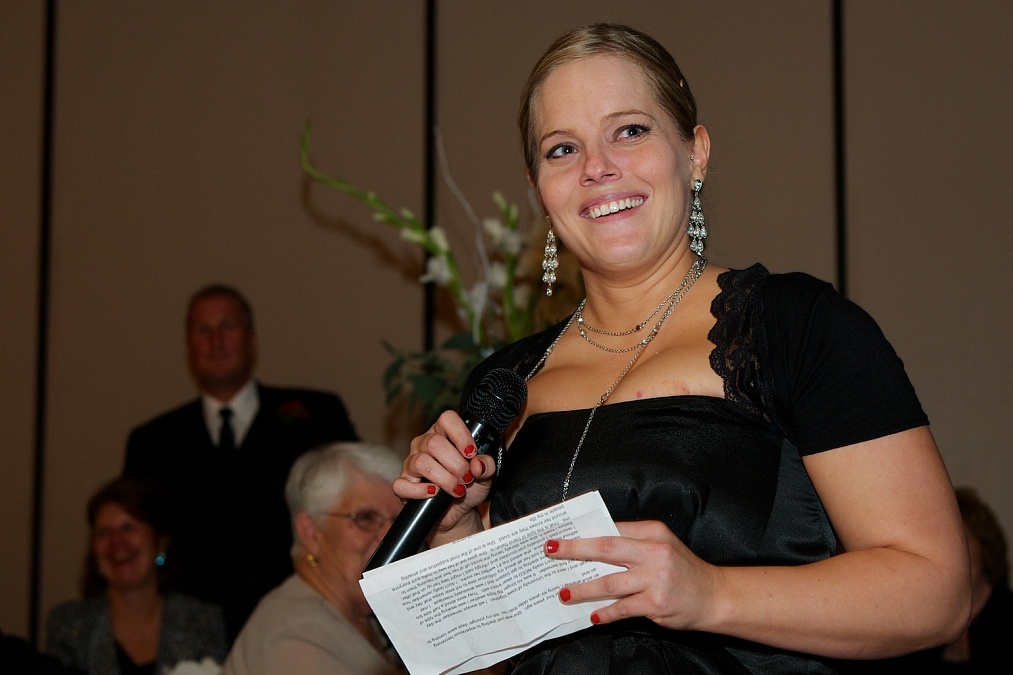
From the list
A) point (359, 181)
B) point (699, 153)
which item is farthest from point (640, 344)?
point (359, 181)

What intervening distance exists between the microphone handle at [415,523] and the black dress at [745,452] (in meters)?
0.13

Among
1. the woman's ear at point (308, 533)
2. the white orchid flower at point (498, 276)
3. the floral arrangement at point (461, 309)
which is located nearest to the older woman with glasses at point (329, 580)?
the woman's ear at point (308, 533)

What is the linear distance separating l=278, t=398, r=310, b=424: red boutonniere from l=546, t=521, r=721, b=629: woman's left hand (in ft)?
10.1

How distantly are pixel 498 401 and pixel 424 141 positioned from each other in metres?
3.43

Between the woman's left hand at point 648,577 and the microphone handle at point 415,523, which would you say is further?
the microphone handle at point 415,523

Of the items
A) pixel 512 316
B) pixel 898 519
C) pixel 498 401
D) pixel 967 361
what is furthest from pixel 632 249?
pixel 967 361

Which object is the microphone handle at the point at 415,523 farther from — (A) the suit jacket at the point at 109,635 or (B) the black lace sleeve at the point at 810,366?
(A) the suit jacket at the point at 109,635

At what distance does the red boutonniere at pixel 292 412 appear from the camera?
159 inches

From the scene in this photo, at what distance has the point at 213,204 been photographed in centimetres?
480

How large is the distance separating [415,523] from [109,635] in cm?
258

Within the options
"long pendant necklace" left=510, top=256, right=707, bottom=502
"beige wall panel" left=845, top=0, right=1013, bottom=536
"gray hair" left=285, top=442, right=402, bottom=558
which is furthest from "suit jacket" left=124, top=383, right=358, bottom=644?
"long pendant necklace" left=510, top=256, right=707, bottom=502

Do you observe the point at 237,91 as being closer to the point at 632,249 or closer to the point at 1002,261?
the point at 1002,261

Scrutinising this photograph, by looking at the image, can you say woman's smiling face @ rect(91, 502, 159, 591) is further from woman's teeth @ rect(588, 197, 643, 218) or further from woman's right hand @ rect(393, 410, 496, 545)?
woman's teeth @ rect(588, 197, 643, 218)

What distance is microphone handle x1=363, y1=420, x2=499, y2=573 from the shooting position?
4.09 feet
